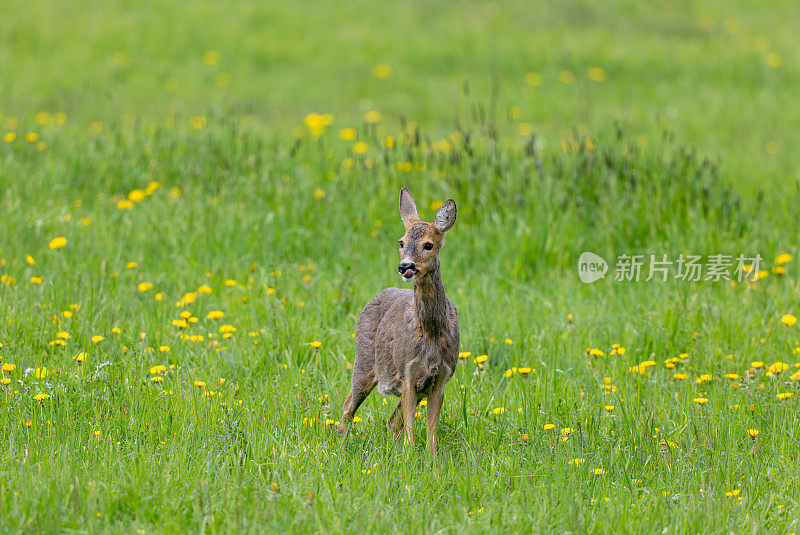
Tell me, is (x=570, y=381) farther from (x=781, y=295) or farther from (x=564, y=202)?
(x=564, y=202)

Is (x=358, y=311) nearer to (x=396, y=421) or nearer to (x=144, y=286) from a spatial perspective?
(x=144, y=286)

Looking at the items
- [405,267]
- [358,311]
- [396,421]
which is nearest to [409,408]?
[396,421]

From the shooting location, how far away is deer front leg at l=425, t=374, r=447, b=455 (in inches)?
156

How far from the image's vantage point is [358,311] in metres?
5.91

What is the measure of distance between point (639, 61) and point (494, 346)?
1081cm

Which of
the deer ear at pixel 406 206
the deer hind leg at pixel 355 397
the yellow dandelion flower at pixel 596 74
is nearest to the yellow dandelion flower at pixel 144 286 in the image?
the deer hind leg at pixel 355 397

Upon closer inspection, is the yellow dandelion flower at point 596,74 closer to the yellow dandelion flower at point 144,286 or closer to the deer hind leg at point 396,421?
the yellow dandelion flower at point 144,286

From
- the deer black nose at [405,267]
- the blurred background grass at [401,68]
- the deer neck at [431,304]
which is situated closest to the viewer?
the deer black nose at [405,267]

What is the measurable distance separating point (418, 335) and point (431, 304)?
0.16 metres

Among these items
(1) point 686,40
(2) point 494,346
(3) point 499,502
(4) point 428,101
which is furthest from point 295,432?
(1) point 686,40

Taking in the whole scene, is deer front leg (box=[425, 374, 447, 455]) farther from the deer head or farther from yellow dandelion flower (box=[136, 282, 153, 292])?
yellow dandelion flower (box=[136, 282, 153, 292])

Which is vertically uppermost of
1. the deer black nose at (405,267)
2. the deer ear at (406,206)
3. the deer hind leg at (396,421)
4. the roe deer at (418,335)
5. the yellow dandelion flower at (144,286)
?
the deer ear at (406,206)

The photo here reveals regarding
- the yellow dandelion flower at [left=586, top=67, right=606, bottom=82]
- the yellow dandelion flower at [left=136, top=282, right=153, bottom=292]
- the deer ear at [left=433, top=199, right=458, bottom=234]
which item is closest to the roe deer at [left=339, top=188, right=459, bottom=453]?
the deer ear at [left=433, top=199, right=458, bottom=234]

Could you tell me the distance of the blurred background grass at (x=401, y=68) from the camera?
12.1 metres
